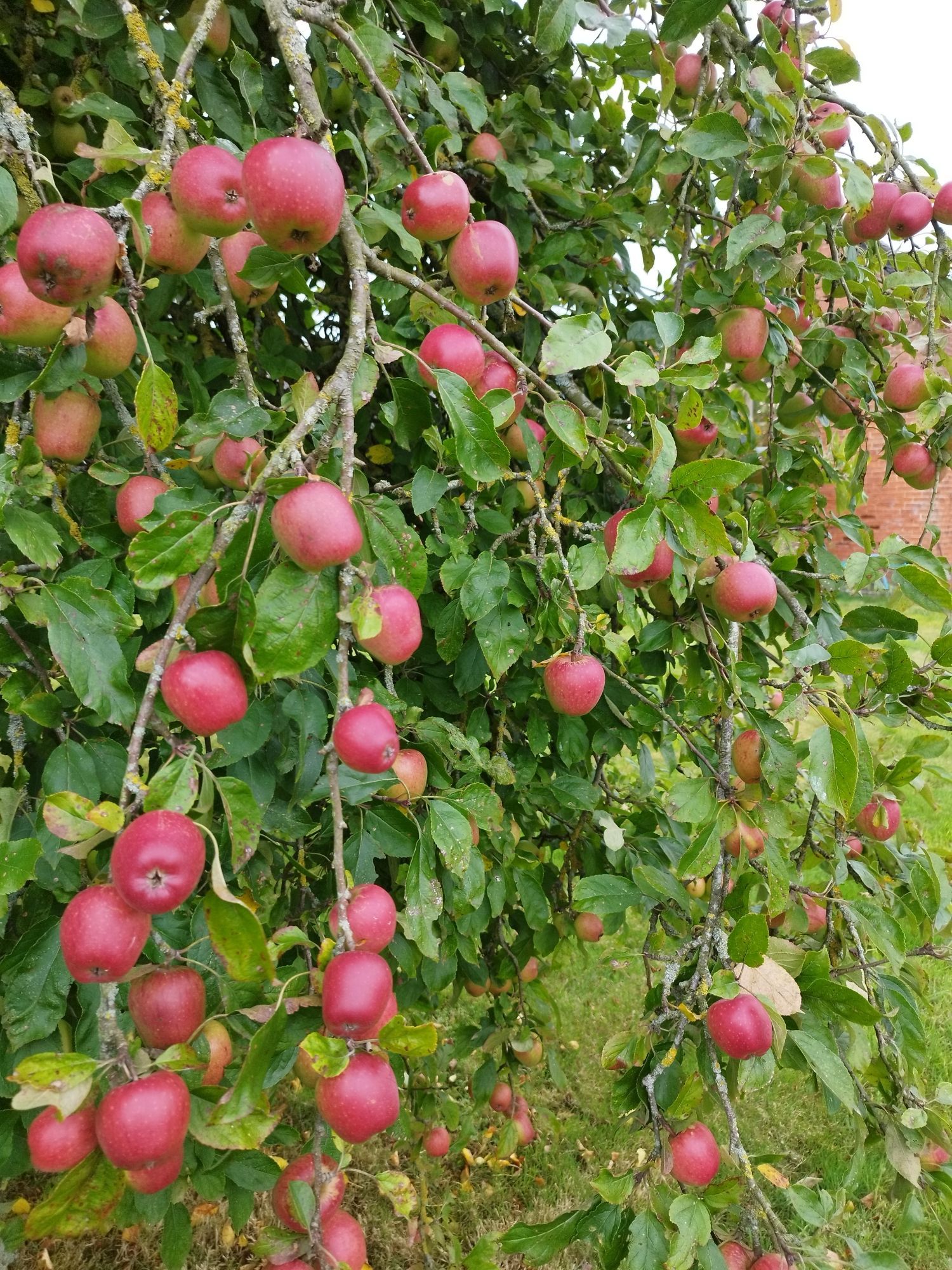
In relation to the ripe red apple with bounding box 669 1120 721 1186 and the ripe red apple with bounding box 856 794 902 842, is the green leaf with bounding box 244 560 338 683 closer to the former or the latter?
the ripe red apple with bounding box 669 1120 721 1186

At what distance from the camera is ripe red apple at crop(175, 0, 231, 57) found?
138 cm

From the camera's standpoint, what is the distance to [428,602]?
1556 millimetres

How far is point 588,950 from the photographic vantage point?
3486 mm

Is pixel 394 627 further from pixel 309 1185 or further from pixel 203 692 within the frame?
pixel 309 1185

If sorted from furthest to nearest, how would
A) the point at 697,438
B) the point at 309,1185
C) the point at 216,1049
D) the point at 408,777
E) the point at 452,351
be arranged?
the point at 697,438, the point at 408,777, the point at 452,351, the point at 216,1049, the point at 309,1185

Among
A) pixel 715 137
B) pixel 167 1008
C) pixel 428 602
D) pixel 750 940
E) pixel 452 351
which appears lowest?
pixel 428 602

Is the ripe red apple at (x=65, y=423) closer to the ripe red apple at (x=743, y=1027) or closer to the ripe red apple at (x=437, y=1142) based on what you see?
the ripe red apple at (x=743, y=1027)

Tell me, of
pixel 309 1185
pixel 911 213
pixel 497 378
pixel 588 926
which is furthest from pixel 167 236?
pixel 588 926

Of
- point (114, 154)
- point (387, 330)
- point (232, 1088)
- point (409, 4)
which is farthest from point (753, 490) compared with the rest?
point (232, 1088)

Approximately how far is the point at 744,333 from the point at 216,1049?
4.49 feet

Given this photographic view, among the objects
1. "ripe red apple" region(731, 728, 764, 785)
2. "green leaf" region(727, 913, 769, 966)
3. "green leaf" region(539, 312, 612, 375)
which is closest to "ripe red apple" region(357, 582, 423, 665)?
"green leaf" region(539, 312, 612, 375)

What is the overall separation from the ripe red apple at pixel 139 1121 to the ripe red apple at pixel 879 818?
116 centimetres

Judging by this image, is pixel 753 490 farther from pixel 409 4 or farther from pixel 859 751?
pixel 409 4

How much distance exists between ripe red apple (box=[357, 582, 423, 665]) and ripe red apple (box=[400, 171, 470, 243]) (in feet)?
1.74
